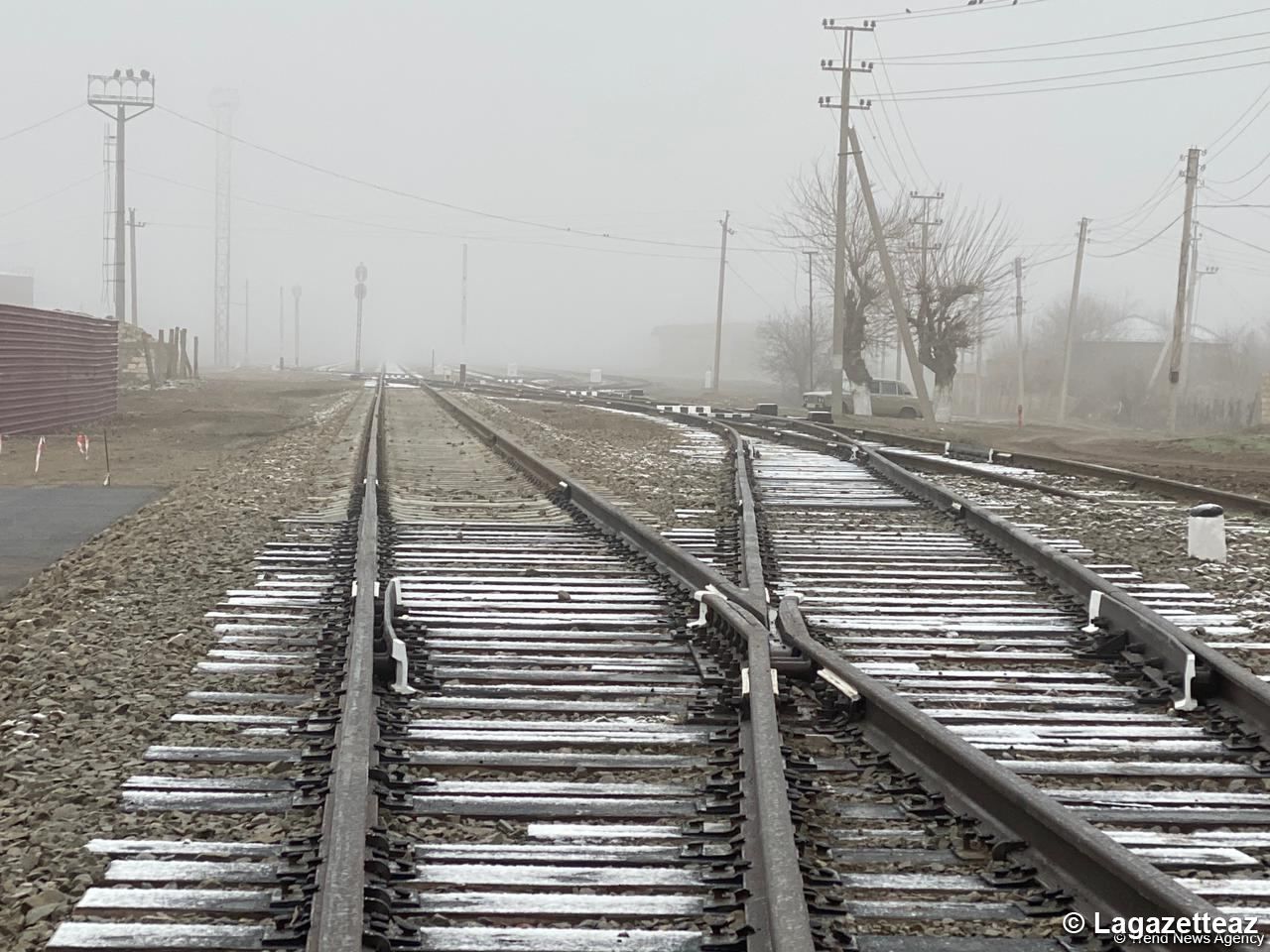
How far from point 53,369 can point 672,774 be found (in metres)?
21.6

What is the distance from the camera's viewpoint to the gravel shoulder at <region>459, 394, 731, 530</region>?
1327 cm

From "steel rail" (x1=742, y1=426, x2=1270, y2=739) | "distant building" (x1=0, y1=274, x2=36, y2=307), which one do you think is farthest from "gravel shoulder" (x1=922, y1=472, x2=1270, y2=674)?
"distant building" (x1=0, y1=274, x2=36, y2=307)

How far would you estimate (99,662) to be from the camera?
6488mm

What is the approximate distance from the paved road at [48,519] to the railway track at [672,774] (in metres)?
2.03

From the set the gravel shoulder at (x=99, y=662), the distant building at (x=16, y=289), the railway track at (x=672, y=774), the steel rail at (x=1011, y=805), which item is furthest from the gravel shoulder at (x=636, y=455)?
the distant building at (x=16, y=289)

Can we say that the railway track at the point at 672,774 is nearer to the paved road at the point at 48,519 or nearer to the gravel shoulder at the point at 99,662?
the gravel shoulder at the point at 99,662

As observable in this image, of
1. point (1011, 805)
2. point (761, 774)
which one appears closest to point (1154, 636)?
point (1011, 805)

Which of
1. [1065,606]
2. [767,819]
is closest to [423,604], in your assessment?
[1065,606]

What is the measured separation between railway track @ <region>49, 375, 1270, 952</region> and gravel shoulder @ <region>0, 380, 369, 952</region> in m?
0.14

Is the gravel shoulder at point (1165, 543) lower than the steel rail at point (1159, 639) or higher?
lower

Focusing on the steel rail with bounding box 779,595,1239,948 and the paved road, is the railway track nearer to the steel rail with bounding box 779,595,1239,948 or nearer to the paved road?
the steel rail with bounding box 779,595,1239,948

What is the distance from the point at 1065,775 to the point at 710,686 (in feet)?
5.12

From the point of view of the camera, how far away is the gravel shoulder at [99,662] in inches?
159

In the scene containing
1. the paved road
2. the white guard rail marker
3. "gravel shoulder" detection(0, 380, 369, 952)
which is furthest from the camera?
the paved road
